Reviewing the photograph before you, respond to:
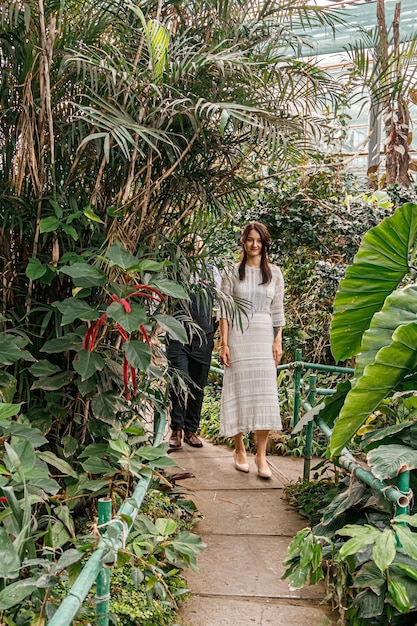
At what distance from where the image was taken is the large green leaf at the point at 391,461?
210cm

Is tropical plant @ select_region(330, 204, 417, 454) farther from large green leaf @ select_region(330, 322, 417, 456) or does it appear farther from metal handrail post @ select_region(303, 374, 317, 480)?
metal handrail post @ select_region(303, 374, 317, 480)

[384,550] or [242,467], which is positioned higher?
[384,550]

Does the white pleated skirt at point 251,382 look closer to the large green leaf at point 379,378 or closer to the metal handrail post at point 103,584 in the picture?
the large green leaf at point 379,378

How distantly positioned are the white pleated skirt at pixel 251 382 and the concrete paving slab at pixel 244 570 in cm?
104

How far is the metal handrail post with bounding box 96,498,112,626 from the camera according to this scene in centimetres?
160

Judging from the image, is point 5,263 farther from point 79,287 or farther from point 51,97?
point 51,97

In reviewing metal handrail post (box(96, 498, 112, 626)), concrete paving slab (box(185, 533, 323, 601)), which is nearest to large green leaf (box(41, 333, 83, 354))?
metal handrail post (box(96, 498, 112, 626))

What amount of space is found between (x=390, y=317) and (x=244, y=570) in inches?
53.1

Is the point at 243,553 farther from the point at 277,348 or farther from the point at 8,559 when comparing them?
the point at 8,559

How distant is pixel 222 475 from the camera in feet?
14.1

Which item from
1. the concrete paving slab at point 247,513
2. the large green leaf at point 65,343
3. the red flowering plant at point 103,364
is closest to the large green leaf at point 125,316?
the red flowering plant at point 103,364

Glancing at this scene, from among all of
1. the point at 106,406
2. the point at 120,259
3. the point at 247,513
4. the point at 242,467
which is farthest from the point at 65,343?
the point at 242,467

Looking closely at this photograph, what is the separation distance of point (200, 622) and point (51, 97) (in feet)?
6.83

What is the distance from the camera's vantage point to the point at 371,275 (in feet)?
9.00
